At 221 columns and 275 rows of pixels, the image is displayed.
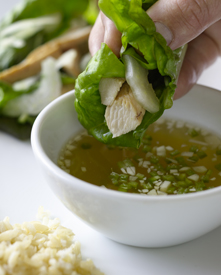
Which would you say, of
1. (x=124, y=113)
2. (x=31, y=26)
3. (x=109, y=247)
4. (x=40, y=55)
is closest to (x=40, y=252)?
(x=109, y=247)

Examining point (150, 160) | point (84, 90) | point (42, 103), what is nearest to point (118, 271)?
point (150, 160)

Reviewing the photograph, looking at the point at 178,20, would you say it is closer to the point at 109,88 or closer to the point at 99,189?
the point at 109,88

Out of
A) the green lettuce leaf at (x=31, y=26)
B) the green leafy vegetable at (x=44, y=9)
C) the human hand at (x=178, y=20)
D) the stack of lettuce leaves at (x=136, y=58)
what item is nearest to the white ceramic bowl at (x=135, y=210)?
the stack of lettuce leaves at (x=136, y=58)

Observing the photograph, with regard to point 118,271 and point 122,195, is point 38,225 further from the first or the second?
point 122,195

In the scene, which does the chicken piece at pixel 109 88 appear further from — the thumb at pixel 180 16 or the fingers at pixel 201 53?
the fingers at pixel 201 53

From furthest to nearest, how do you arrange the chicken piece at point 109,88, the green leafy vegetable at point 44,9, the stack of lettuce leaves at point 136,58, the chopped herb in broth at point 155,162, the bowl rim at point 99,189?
1. the green leafy vegetable at point 44,9
2. the chopped herb in broth at point 155,162
3. the chicken piece at point 109,88
4. the stack of lettuce leaves at point 136,58
5. the bowl rim at point 99,189
